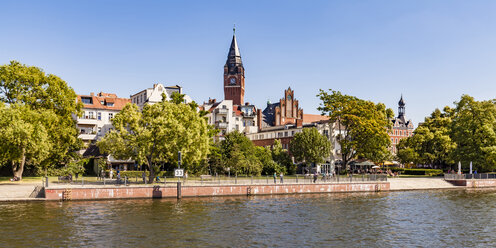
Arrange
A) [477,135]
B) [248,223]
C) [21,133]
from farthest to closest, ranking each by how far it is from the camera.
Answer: [477,135], [21,133], [248,223]

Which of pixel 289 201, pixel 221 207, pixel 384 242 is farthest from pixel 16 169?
pixel 384 242

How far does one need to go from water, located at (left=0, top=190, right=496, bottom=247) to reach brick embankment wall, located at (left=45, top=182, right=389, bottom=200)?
2.01m

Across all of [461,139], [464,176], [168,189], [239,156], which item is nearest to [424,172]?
[461,139]

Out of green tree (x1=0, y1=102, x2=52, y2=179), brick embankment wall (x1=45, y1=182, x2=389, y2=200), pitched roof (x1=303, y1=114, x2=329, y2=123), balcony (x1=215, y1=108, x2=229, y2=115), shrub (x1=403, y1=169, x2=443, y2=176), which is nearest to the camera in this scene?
brick embankment wall (x1=45, y1=182, x2=389, y2=200)

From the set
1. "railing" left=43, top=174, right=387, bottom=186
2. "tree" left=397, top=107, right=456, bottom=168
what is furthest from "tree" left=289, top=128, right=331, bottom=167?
"tree" left=397, top=107, right=456, bottom=168

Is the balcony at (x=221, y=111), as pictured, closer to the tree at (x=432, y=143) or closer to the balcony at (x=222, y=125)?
the balcony at (x=222, y=125)

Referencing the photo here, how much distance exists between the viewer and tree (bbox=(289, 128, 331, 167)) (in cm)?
8119

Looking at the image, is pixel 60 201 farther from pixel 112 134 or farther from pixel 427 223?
pixel 427 223

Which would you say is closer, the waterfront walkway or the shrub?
the waterfront walkway

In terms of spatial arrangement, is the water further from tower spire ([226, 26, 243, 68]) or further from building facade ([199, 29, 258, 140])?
tower spire ([226, 26, 243, 68])

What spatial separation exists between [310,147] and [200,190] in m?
35.7

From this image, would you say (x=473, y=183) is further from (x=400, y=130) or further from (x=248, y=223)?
(x=400, y=130)

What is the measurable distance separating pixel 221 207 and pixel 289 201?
9.39 meters

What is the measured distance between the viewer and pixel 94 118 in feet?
294
